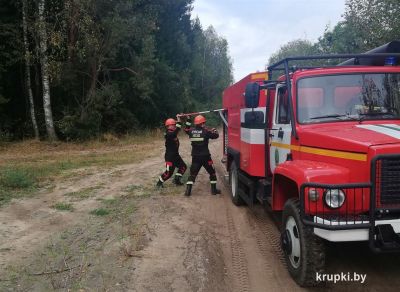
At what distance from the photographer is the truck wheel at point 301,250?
4.84 m

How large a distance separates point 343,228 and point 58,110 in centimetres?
2434

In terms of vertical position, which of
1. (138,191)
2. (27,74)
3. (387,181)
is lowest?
→ (138,191)

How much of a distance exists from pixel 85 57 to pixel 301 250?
2146 cm

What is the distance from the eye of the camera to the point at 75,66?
24.6 m

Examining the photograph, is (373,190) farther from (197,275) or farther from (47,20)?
(47,20)

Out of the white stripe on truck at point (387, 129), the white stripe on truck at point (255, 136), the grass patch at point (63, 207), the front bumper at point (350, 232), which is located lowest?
the grass patch at point (63, 207)

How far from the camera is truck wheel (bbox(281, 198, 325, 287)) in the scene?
484 centimetres

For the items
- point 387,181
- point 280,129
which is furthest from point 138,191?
point 387,181

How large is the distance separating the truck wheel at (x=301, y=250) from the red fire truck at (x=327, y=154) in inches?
0.4

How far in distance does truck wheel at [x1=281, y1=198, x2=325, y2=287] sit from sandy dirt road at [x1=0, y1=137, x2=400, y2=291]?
0.20 meters

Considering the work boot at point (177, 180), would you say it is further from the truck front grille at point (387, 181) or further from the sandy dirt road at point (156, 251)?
the truck front grille at point (387, 181)
